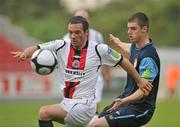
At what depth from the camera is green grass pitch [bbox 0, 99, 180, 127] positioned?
17141 millimetres

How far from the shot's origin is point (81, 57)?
31.9 feet

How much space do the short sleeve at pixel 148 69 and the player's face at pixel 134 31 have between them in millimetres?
369

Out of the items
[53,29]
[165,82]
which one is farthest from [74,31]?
[165,82]

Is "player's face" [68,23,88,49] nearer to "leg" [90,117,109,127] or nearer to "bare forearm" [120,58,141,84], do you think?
"bare forearm" [120,58,141,84]

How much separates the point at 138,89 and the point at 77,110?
935 millimetres

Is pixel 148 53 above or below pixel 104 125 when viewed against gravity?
above

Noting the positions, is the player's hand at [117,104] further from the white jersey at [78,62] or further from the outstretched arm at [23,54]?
the outstretched arm at [23,54]

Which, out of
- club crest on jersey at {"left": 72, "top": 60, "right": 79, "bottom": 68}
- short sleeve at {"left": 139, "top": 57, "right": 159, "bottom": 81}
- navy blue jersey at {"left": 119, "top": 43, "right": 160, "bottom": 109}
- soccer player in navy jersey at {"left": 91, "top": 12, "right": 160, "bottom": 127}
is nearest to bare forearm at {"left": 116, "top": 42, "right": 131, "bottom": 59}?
soccer player in navy jersey at {"left": 91, "top": 12, "right": 160, "bottom": 127}

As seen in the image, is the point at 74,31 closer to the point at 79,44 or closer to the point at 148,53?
the point at 79,44

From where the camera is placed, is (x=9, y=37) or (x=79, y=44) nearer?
(x=79, y=44)

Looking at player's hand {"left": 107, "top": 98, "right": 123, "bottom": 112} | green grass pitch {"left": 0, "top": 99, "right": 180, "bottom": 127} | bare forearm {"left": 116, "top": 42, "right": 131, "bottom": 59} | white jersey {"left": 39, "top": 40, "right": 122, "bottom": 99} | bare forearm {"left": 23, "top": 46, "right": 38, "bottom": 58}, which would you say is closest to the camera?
player's hand {"left": 107, "top": 98, "right": 123, "bottom": 112}

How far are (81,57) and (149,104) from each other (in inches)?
46.3

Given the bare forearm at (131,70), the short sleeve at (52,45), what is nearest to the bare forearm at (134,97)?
the bare forearm at (131,70)

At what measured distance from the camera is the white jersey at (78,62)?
Result: 9.70 meters
